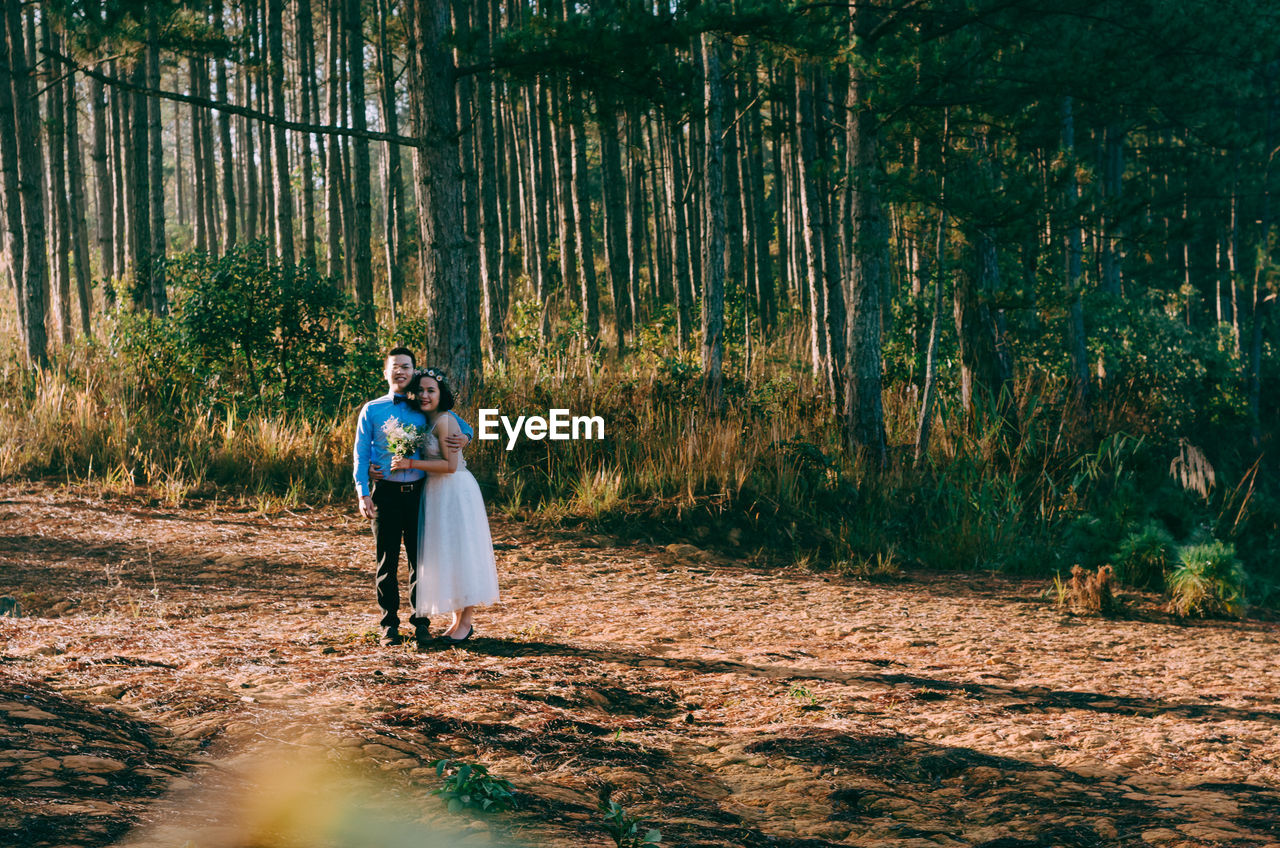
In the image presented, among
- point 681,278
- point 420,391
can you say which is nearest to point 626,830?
point 420,391

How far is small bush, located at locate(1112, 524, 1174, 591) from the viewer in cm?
825

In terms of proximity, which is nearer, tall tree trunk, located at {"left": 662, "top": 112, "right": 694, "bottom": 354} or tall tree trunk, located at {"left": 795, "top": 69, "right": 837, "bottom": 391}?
tall tree trunk, located at {"left": 795, "top": 69, "right": 837, "bottom": 391}

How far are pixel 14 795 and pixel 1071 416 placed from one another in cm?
1213

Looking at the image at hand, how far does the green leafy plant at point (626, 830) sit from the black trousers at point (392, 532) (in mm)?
2535

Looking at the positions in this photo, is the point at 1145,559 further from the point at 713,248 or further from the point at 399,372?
the point at 399,372

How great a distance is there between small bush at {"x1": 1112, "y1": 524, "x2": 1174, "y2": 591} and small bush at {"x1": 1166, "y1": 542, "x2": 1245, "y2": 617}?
526 mm

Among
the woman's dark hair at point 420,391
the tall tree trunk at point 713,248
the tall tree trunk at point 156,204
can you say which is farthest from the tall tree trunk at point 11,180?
the woman's dark hair at point 420,391

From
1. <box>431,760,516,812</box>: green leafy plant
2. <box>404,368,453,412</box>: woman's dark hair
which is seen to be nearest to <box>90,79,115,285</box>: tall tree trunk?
<box>404,368,453,412</box>: woman's dark hair

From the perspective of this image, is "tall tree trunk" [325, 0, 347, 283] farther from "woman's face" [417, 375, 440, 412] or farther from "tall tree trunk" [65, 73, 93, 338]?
"woman's face" [417, 375, 440, 412]

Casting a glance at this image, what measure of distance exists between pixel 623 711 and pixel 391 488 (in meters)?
1.81

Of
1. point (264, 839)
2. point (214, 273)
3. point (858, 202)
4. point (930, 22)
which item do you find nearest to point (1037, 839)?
point (264, 839)

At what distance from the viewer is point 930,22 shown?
32.1 feet

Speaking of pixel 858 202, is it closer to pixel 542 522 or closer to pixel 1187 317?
pixel 542 522

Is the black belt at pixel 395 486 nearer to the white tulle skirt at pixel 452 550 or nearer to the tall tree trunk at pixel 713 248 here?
the white tulle skirt at pixel 452 550
